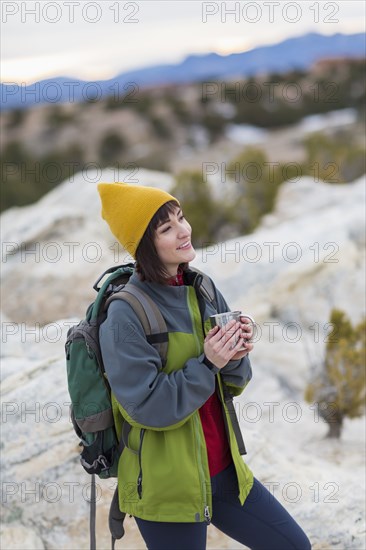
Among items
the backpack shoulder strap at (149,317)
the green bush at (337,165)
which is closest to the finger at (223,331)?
the backpack shoulder strap at (149,317)

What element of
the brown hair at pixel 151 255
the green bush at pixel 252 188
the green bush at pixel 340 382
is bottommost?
the green bush at pixel 252 188

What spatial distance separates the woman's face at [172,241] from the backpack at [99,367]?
3.9 inches

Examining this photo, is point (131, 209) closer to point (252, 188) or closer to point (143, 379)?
point (143, 379)

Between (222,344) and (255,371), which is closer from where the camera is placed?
(222,344)

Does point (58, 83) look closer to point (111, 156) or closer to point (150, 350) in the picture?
point (150, 350)

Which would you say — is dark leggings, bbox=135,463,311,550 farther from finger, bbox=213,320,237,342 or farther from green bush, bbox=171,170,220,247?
green bush, bbox=171,170,220,247

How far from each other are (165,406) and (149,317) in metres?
0.24

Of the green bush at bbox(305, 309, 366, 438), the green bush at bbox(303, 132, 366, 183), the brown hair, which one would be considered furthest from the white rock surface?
the green bush at bbox(303, 132, 366, 183)

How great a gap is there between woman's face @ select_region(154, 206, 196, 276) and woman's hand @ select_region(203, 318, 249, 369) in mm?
242

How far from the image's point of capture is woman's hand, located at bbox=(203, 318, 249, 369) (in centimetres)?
196

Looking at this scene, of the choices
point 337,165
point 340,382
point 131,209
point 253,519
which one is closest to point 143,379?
point 131,209

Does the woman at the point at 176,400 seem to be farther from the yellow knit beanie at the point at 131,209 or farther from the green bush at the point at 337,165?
the green bush at the point at 337,165

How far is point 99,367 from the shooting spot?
6.74ft

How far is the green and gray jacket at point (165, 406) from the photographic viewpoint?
192 centimetres
